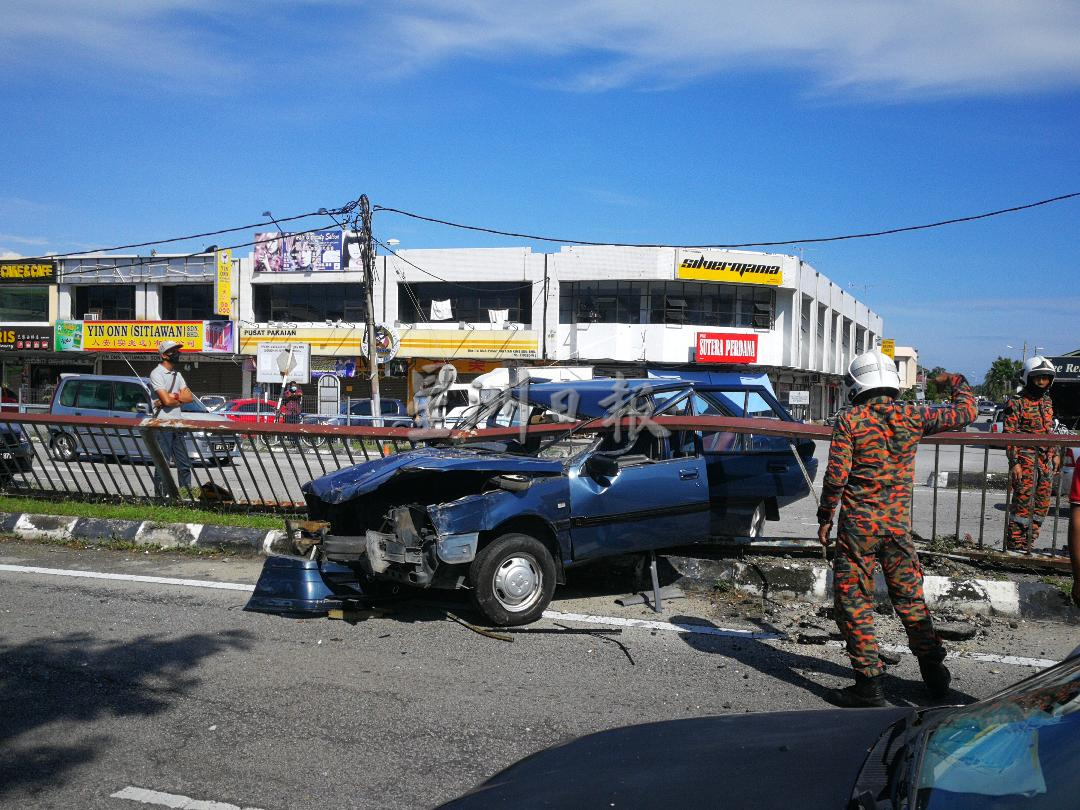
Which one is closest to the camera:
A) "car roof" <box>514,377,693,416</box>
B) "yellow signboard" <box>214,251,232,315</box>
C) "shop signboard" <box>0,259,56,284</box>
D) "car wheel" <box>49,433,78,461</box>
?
"car roof" <box>514,377,693,416</box>

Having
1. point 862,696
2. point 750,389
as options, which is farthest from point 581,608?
point 750,389

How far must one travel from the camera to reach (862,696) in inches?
181

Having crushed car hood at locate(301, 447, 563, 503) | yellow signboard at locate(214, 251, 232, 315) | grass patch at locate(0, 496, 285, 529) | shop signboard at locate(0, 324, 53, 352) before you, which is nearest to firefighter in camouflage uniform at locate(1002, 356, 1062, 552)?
crushed car hood at locate(301, 447, 563, 503)

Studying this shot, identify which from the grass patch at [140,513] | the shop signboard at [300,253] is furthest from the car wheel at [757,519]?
the shop signboard at [300,253]

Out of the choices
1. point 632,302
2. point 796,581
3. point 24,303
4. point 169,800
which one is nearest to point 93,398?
point 796,581

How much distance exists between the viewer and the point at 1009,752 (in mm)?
1969

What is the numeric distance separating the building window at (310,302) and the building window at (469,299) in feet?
6.81

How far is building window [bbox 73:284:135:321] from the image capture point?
40594 millimetres

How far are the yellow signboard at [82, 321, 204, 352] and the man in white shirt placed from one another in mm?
29668

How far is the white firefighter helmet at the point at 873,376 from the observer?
16.0ft

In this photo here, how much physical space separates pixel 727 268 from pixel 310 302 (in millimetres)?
17832

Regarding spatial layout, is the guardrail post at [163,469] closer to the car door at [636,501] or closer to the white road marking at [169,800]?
Answer: the car door at [636,501]

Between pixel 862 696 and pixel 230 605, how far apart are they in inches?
171

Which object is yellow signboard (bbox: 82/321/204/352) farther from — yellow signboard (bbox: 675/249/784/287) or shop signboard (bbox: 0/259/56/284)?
yellow signboard (bbox: 675/249/784/287)
